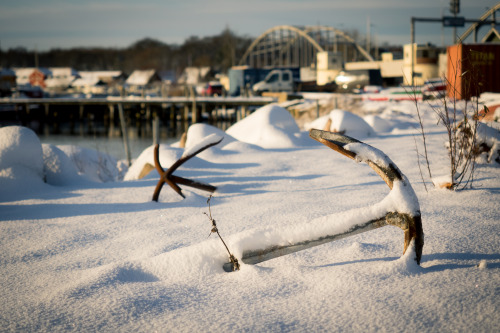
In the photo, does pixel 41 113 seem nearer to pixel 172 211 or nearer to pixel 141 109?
pixel 141 109

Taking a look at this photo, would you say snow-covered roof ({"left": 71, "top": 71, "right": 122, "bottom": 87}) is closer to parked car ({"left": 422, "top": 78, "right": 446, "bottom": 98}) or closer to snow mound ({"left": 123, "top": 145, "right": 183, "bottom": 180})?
parked car ({"left": 422, "top": 78, "right": 446, "bottom": 98})

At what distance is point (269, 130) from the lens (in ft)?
29.2

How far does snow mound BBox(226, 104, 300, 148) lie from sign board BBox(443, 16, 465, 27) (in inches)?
857

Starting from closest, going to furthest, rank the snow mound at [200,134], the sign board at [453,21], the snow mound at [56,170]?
the snow mound at [56,170] → the snow mound at [200,134] → the sign board at [453,21]

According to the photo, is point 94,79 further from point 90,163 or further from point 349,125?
point 349,125

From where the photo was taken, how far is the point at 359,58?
8588 centimetres

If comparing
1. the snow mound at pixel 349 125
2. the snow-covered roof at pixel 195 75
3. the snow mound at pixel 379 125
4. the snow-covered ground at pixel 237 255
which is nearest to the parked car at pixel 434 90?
the snow-covered ground at pixel 237 255

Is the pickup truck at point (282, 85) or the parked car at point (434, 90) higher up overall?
the pickup truck at point (282, 85)

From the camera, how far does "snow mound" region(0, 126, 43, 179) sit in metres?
4.93

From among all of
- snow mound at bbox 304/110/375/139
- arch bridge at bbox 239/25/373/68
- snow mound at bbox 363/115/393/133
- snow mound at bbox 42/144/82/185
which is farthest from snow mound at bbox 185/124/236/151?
arch bridge at bbox 239/25/373/68

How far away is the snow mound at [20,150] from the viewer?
194 inches

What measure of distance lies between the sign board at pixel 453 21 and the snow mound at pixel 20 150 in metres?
27.3

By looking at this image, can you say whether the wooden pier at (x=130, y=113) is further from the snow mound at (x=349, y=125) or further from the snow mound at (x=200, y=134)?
the snow mound at (x=200, y=134)

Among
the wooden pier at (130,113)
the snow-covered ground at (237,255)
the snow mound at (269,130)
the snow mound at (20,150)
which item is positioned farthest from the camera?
the wooden pier at (130,113)
